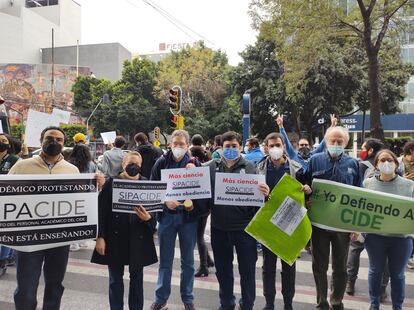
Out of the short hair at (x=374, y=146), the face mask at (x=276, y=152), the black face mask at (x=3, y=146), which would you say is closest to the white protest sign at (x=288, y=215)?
the face mask at (x=276, y=152)

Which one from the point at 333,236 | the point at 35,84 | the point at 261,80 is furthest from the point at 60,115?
the point at 35,84

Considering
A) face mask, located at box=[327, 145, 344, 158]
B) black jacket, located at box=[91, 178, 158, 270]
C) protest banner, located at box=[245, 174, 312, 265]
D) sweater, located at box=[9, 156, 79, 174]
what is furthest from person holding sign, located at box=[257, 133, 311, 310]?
sweater, located at box=[9, 156, 79, 174]

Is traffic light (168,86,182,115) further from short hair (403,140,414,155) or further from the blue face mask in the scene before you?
the blue face mask

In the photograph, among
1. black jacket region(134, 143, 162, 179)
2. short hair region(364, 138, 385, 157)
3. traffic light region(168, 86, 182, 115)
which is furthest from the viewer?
traffic light region(168, 86, 182, 115)

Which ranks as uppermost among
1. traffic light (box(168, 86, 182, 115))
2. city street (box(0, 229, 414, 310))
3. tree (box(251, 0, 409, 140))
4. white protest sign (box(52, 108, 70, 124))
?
tree (box(251, 0, 409, 140))

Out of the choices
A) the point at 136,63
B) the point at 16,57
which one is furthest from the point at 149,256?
the point at 16,57

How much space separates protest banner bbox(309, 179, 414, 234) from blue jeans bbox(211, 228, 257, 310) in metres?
0.82

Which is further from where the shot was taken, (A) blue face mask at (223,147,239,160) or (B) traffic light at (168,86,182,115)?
(B) traffic light at (168,86,182,115)

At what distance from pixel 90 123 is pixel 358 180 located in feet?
156

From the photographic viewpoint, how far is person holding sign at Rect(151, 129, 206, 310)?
4.68 m

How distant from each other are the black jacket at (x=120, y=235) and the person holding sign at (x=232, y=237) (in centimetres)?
86

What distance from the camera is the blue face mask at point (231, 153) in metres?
4.57

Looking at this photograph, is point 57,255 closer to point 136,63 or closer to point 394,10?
point 394,10

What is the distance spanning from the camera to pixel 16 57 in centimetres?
7119
